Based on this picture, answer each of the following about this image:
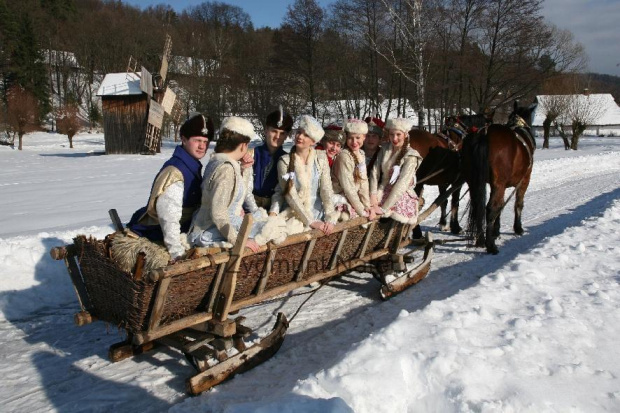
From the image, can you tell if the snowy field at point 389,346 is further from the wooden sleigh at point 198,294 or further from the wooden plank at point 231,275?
the wooden plank at point 231,275

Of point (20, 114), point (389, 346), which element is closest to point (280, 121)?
point (389, 346)

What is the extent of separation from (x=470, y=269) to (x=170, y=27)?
182 ft

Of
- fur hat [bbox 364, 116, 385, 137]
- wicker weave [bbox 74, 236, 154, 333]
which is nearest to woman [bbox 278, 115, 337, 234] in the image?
fur hat [bbox 364, 116, 385, 137]

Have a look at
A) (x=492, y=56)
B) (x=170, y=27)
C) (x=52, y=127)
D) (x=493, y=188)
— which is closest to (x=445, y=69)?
(x=492, y=56)

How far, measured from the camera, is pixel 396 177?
5387 mm

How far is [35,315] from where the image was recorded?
15.7ft

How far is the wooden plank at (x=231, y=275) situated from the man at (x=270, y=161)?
48.1 inches

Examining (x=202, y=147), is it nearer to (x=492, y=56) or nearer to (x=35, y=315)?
(x=35, y=315)

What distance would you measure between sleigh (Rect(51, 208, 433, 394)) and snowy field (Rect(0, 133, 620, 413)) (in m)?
0.17

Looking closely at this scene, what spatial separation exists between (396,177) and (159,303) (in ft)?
10.1

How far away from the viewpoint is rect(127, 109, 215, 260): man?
3.42 m

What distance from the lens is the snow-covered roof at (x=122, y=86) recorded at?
2855 centimetres

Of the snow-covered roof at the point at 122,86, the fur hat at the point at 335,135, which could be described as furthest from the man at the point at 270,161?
the snow-covered roof at the point at 122,86

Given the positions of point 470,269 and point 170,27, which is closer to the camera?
point 470,269
